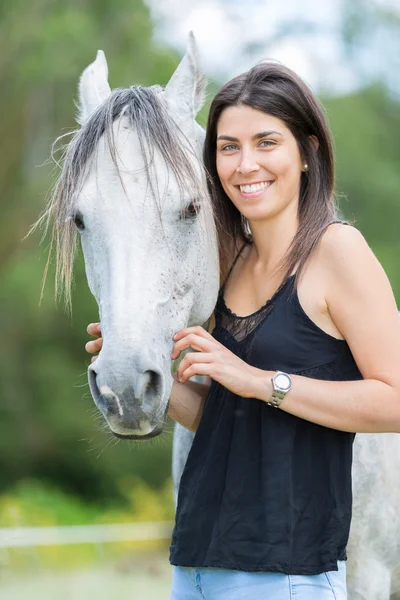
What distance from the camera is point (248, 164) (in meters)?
1.71

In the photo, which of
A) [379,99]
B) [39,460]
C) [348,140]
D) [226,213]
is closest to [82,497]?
[39,460]

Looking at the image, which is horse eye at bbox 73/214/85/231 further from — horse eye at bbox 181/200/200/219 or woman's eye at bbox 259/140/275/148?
woman's eye at bbox 259/140/275/148

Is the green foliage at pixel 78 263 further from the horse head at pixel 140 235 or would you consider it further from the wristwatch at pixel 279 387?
the wristwatch at pixel 279 387

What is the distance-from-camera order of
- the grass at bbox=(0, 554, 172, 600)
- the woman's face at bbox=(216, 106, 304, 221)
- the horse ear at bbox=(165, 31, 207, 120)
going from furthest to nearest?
the grass at bbox=(0, 554, 172, 600) < the horse ear at bbox=(165, 31, 207, 120) < the woman's face at bbox=(216, 106, 304, 221)

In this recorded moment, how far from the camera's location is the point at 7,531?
19.5 ft

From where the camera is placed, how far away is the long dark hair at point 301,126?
5.56ft

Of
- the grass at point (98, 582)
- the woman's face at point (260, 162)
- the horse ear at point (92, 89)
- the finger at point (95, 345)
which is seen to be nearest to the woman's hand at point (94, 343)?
the finger at point (95, 345)

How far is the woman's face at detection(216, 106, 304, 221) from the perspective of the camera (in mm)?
1718

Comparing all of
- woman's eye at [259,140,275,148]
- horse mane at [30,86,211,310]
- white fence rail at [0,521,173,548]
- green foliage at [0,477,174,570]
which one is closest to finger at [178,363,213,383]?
horse mane at [30,86,211,310]

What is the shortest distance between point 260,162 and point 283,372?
1.59 ft

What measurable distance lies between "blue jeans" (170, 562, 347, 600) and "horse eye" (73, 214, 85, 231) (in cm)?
81

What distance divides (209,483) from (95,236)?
1.98ft

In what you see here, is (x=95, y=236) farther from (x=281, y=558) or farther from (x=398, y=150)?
(x=398, y=150)

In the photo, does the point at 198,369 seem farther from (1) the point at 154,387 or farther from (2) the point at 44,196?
(2) the point at 44,196
